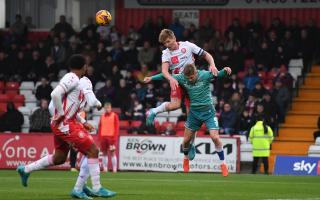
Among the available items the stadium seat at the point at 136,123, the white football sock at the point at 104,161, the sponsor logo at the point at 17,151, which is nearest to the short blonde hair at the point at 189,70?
the white football sock at the point at 104,161

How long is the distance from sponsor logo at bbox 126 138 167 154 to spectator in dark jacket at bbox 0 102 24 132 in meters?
4.69

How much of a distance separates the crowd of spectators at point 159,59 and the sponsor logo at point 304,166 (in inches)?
97.3

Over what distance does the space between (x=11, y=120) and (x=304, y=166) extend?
35.5 feet

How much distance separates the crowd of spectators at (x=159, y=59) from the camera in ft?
105

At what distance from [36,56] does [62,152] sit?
21461mm

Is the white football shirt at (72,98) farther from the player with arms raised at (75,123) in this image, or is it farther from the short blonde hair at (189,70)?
the short blonde hair at (189,70)

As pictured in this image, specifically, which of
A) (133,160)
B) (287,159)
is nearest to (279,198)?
(287,159)

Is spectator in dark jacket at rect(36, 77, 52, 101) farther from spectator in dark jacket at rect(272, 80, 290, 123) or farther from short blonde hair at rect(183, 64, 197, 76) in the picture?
short blonde hair at rect(183, 64, 197, 76)

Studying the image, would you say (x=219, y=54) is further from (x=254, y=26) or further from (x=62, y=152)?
(x=62, y=152)

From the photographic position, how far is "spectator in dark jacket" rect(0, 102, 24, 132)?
33.2 meters

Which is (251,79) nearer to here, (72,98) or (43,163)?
(43,163)

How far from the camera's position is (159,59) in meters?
35.4

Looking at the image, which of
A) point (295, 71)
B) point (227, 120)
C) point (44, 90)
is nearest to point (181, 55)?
point (227, 120)

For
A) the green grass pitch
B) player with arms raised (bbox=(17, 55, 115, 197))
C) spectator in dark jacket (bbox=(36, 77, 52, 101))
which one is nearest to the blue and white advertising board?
the green grass pitch
